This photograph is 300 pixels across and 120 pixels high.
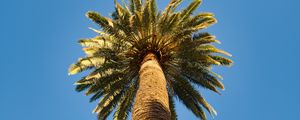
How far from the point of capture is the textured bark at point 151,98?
9.95 metres

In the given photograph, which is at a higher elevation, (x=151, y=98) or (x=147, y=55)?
(x=147, y=55)

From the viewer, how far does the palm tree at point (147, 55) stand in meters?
16.1

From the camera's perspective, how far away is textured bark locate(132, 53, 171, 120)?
32.6 feet

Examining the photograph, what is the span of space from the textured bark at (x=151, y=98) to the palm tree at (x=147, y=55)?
5.86 ft

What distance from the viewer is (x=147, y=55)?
50.0ft

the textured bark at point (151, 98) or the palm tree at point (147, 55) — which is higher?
the palm tree at point (147, 55)

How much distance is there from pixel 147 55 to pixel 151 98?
15.3 ft

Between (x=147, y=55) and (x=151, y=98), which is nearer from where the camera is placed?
(x=151, y=98)

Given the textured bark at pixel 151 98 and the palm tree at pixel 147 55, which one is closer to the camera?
the textured bark at pixel 151 98

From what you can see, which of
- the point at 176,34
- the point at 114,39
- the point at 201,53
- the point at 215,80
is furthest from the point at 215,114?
the point at 114,39

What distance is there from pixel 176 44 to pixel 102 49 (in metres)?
3.16

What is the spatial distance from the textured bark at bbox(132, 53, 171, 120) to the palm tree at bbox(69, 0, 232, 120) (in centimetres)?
179

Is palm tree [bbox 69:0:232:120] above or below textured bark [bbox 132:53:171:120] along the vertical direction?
above

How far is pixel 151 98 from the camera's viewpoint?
35.2 feet
